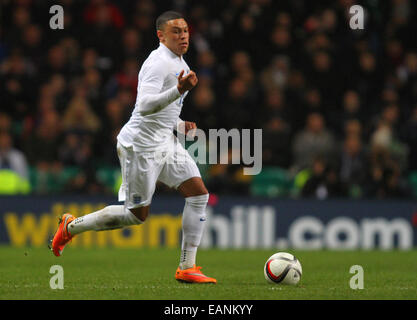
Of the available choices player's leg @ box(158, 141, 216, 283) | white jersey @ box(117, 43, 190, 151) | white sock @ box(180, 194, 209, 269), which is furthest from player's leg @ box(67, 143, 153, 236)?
white sock @ box(180, 194, 209, 269)

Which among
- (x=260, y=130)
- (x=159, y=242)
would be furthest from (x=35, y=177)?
(x=260, y=130)

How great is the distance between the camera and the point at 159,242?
13461 millimetres

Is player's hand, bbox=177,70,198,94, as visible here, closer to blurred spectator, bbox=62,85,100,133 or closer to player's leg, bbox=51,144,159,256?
player's leg, bbox=51,144,159,256

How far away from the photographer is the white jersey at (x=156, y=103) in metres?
7.12

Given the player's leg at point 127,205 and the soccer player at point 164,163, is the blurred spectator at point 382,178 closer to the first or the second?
the soccer player at point 164,163

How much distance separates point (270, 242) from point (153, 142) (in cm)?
A: 620

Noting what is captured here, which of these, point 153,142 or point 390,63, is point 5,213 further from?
point 390,63

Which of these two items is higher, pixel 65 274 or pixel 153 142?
pixel 153 142

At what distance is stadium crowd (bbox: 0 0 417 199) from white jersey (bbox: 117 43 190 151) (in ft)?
20.1

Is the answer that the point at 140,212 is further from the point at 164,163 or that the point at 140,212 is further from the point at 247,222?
the point at 247,222

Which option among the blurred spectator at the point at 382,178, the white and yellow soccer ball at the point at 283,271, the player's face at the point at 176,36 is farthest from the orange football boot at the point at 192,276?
the blurred spectator at the point at 382,178

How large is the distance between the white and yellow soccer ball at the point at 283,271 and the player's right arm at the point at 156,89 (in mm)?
1674
